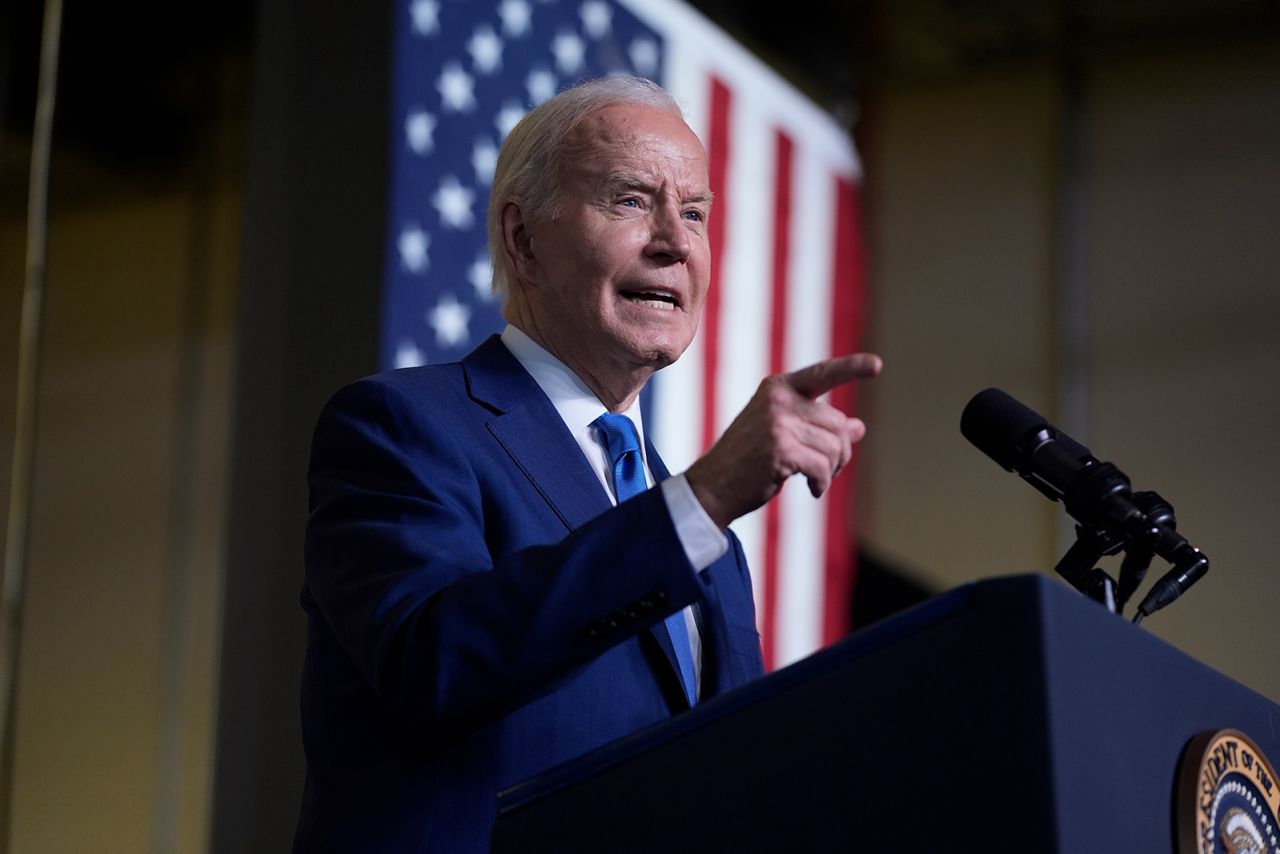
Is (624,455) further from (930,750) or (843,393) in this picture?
(843,393)

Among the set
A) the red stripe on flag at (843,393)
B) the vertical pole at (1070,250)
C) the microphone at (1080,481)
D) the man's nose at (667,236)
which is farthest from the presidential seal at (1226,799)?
the vertical pole at (1070,250)

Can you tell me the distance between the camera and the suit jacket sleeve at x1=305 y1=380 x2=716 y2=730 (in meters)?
1.28

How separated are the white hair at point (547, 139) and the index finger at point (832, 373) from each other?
2.65 ft

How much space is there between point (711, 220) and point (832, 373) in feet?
13.9

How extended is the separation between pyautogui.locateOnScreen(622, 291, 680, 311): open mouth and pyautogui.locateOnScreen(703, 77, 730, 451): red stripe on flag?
311 centimetres

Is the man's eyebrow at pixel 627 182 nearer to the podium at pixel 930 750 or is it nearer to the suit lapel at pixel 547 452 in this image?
the suit lapel at pixel 547 452

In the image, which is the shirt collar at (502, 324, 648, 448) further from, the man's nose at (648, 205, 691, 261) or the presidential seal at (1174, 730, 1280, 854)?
the presidential seal at (1174, 730, 1280, 854)

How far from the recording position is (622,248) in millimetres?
1881

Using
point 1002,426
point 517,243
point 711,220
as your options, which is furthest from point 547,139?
point 711,220

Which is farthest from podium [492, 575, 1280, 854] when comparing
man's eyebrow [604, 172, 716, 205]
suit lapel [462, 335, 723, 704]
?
man's eyebrow [604, 172, 716, 205]

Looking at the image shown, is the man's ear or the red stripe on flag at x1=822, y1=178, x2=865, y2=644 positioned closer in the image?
the man's ear

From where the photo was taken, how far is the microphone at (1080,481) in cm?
138

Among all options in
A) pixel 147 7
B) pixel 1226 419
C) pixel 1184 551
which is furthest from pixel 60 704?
pixel 1184 551

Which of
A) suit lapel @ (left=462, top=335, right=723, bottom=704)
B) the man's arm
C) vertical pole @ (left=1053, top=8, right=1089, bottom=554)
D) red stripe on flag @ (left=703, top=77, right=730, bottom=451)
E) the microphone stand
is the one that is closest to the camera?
the man's arm
